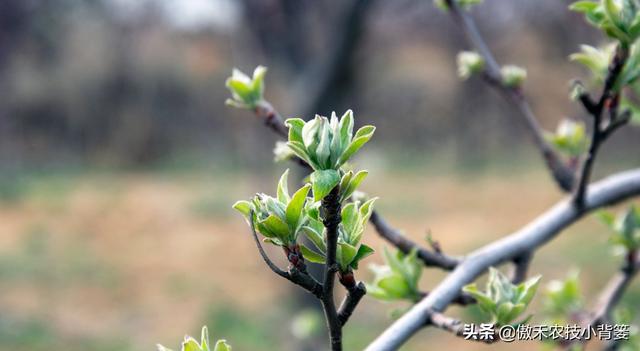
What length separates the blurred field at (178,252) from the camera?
217 inches

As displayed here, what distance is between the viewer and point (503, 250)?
3.08ft

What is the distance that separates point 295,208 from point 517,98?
2.42ft

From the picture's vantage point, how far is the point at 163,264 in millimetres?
7434

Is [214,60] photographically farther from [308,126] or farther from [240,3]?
[308,126]

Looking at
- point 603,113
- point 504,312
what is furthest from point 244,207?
point 603,113

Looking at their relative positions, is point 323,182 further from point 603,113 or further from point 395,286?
point 603,113

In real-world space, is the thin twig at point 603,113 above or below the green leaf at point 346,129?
below

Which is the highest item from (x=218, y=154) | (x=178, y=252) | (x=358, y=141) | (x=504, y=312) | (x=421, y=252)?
(x=218, y=154)

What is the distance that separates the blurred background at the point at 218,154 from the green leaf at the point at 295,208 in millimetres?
1687

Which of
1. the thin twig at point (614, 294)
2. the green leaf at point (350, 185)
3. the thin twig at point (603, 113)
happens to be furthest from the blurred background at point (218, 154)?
the green leaf at point (350, 185)

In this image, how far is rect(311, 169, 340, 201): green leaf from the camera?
515mm

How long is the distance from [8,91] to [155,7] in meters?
3.54

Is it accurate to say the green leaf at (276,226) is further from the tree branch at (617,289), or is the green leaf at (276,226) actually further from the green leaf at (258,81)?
the tree branch at (617,289)

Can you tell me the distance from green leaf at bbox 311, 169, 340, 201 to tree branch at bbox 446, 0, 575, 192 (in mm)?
675
